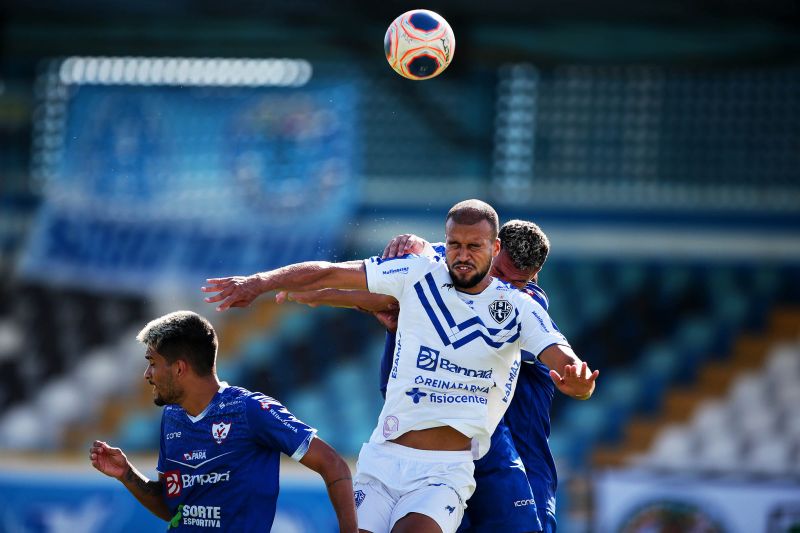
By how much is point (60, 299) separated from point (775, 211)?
29.7 ft

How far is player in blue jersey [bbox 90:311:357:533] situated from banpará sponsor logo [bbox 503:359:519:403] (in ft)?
3.34

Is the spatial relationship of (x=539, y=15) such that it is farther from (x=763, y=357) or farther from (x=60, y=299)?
(x=60, y=299)

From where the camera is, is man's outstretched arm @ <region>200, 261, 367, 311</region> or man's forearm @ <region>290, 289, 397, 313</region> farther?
man's forearm @ <region>290, 289, 397, 313</region>

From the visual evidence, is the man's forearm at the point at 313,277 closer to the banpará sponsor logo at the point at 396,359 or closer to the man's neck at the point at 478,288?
the banpará sponsor logo at the point at 396,359

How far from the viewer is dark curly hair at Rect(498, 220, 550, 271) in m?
6.28

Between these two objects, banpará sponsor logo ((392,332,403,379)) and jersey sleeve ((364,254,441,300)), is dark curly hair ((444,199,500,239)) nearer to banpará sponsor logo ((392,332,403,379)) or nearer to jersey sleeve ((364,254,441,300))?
jersey sleeve ((364,254,441,300))

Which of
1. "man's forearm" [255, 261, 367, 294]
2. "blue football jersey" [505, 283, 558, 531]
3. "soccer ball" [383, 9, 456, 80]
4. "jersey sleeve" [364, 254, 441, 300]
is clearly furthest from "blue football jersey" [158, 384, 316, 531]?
"soccer ball" [383, 9, 456, 80]

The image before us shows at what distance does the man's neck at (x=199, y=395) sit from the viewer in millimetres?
5602

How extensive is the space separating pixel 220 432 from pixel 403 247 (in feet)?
4.21

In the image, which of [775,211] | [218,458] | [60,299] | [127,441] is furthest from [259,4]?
[218,458]

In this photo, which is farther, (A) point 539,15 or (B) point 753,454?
(A) point 539,15

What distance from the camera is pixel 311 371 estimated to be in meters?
15.2

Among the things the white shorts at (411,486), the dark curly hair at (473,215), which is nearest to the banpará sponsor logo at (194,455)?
the white shorts at (411,486)

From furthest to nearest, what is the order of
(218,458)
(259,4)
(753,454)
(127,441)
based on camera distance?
(259,4) < (127,441) < (753,454) < (218,458)
